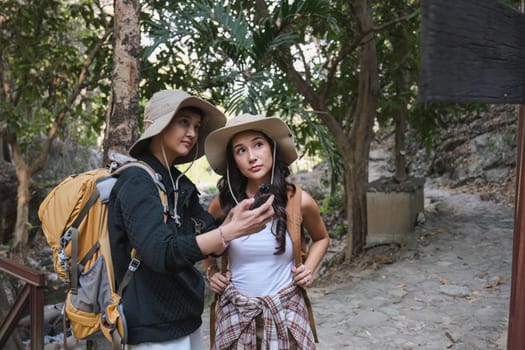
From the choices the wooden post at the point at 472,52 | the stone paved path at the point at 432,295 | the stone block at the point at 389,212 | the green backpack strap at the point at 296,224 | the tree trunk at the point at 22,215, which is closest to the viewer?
the wooden post at the point at 472,52

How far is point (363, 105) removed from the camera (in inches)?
276

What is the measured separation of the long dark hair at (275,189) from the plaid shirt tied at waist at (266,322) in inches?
7.7

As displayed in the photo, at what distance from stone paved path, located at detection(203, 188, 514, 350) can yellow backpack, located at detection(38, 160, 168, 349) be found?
2820 mm

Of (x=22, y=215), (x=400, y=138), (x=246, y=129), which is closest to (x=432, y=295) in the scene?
(x=400, y=138)

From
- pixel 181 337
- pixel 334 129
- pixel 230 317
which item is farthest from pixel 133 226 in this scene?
pixel 334 129

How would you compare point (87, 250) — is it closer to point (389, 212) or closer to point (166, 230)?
point (166, 230)

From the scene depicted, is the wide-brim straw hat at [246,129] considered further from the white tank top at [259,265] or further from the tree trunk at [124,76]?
the tree trunk at [124,76]

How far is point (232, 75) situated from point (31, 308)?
2.23 m

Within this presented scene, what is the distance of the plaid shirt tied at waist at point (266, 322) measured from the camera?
6.39 feet

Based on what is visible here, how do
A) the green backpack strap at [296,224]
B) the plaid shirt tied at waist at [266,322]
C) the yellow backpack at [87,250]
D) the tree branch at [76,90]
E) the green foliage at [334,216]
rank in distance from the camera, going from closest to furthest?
1. the yellow backpack at [87,250]
2. the plaid shirt tied at waist at [266,322]
3. the green backpack strap at [296,224]
4. the tree branch at [76,90]
5. the green foliage at [334,216]

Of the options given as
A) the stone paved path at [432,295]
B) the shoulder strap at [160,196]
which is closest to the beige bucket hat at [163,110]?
the shoulder strap at [160,196]

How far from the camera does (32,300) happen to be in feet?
8.93

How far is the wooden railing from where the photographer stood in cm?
266

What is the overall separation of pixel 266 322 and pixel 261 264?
23cm
